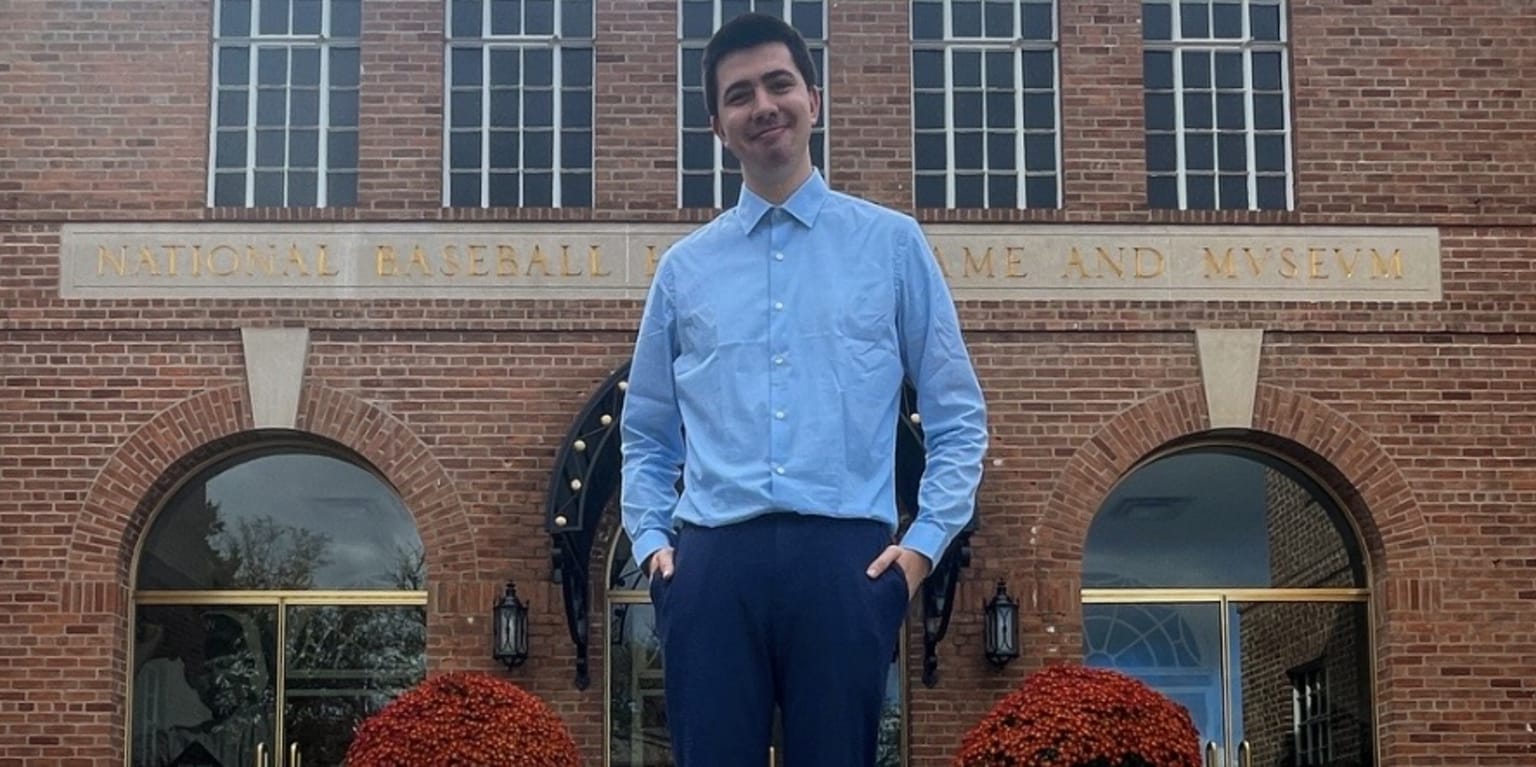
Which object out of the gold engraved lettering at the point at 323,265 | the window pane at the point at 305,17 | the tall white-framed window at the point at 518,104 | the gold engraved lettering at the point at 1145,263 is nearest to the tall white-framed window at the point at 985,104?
the gold engraved lettering at the point at 1145,263

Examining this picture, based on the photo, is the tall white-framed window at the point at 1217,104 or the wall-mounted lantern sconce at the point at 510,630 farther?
the tall white-framed window at the point at 1217,104

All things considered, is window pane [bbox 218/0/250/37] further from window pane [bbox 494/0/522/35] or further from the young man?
the young man

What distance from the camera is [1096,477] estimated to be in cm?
1226

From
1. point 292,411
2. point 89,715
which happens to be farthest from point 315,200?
point 89,715

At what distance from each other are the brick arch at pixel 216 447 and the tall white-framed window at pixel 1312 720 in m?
4.67

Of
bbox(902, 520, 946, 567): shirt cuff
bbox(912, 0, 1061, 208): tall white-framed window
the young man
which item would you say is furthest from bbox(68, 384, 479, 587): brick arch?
bbox(902, 520, 946, 567): shirt cuff

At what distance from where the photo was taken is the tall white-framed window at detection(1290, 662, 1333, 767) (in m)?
12.5

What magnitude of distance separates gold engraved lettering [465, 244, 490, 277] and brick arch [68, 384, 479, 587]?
93 centimetres

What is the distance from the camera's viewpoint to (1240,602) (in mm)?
12531

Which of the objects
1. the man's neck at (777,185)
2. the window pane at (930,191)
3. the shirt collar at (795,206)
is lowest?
the shirt collar at (795,206)

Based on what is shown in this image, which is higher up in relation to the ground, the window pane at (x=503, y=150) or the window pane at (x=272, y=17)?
the window pane at (x=272, y=17)

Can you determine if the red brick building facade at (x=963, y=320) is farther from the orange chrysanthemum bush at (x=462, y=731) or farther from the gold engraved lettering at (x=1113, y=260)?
the orange chrysanthemum bush at (x=462, y=731)

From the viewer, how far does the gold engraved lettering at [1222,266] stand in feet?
40.9

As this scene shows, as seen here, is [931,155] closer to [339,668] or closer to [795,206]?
[339,668]
